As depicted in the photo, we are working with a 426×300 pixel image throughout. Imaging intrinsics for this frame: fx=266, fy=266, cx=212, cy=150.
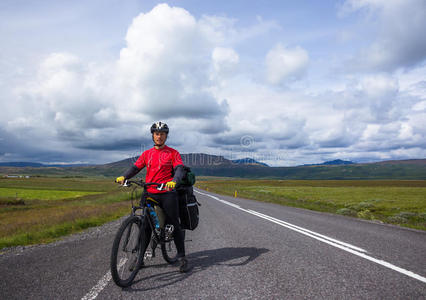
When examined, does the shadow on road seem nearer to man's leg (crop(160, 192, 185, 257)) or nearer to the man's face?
man's leg (crop(160, 192, 185, 257))

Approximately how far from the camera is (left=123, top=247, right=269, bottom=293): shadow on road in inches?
169

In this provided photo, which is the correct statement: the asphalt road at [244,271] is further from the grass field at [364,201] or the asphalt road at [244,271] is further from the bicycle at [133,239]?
the grass field at [364,201]

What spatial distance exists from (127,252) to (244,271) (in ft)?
6.83

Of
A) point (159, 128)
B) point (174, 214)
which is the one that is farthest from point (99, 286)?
point (159, 128)

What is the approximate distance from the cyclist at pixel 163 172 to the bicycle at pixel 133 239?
11 cm

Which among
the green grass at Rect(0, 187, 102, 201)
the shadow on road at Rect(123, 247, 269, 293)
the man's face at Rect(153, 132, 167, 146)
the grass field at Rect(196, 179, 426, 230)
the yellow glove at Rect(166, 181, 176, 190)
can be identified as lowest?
the green grass at Rect(0, 187, 102, 201)

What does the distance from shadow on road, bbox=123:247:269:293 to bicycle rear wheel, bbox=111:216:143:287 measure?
19 cm

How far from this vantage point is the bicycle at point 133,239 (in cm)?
399

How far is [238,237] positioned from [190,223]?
3359 mm

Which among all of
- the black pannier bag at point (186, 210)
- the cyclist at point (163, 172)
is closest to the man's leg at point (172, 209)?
the cyclist at point (163, 172)

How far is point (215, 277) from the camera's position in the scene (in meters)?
4.50

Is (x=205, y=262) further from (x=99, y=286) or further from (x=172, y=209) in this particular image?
(x=99, y=286)

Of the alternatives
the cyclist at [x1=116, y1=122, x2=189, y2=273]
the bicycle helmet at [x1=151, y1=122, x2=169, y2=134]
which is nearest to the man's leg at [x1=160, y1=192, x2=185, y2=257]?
the cyclist at [x1=116, y1=122, x2=189, y2=273]

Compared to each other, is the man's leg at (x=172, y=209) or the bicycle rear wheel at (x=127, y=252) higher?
the man's leg at (x=172, y=209)
